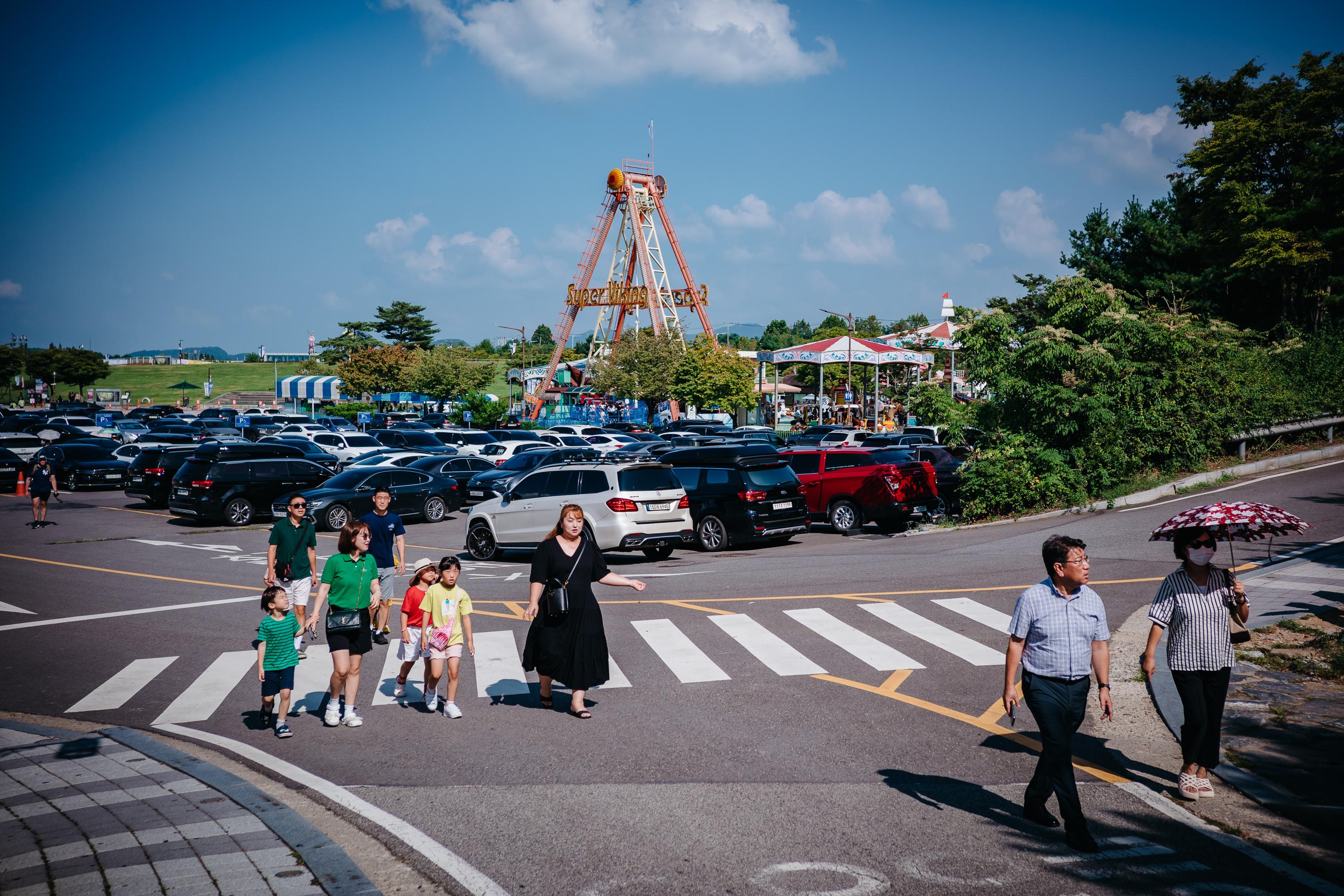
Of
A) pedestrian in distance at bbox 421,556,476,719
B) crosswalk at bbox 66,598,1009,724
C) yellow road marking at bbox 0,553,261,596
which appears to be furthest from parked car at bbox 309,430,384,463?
pedestrian in distance at bbox 421,556,476,719

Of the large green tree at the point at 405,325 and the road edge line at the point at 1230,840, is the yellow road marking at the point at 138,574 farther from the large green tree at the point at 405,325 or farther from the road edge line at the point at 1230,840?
the large green tree at the point at 405,325

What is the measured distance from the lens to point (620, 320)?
283 feet

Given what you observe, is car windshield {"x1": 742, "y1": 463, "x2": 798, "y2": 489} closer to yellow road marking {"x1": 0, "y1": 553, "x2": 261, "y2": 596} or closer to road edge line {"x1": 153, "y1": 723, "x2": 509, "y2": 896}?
yellow road marking {"x1": 0, "y1": 553, "x2": 261, "y2": 596}

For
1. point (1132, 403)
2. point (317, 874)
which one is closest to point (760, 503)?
point (1132, 403)

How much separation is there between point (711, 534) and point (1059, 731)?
557 inches

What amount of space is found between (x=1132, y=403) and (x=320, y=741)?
68.2 ft

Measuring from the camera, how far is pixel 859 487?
21.8 meters

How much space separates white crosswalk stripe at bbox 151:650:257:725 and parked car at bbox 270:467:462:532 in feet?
36.1

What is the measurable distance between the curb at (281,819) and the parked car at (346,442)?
1200 inches

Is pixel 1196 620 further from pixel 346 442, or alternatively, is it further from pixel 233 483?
Result: pixel 346 442

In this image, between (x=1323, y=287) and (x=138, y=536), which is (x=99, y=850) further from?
(x=1323, y=287)

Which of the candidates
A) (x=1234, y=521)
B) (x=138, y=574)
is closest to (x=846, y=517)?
(x=138, y=574)

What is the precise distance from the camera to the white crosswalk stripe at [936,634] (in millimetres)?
10219

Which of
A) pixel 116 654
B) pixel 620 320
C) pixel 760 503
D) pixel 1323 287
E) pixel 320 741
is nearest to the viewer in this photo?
pixel 320 741
